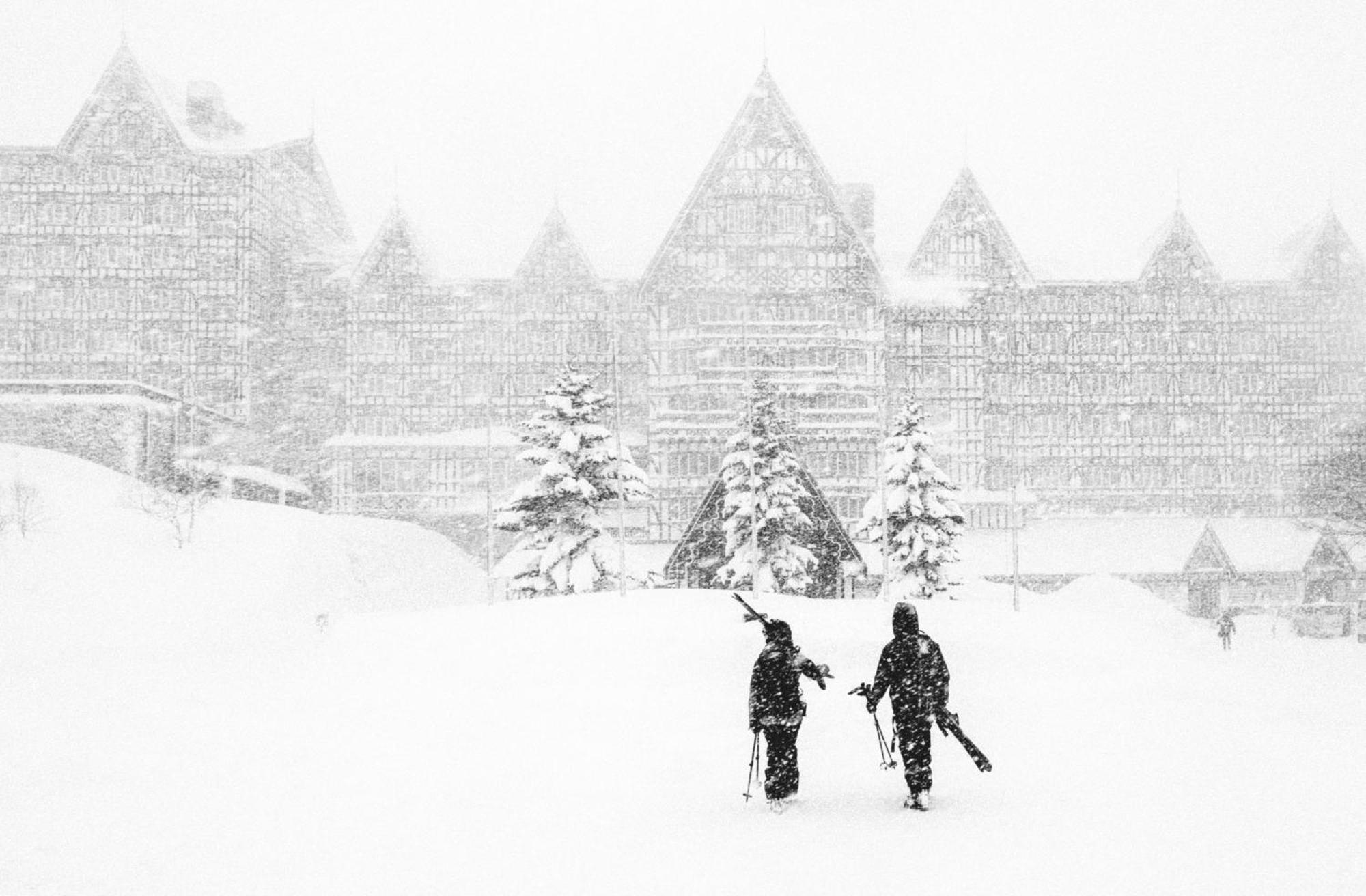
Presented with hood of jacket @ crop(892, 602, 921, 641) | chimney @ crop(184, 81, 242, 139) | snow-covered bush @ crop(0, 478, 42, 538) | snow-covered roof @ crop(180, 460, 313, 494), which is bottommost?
hood of jacket @ crop(892, 602, 921, 641)

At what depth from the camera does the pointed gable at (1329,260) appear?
1705 inches

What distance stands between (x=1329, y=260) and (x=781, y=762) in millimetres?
42368

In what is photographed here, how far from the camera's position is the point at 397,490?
134 feet

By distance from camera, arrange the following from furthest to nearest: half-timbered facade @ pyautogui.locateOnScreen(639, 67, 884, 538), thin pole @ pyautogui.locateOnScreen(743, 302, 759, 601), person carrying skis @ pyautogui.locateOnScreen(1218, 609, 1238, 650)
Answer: half-timbered facade @ pyautogui.locateOnScreen(639, 67, 884, 538)
person carrying skis @ pyautogui.locateOnScreen(1218, 609, 1238, 650)
thin pole @ pyautogui.locateOnScreen(743, 302, 759, 601)

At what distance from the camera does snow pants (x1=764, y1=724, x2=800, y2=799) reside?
29.0 ft

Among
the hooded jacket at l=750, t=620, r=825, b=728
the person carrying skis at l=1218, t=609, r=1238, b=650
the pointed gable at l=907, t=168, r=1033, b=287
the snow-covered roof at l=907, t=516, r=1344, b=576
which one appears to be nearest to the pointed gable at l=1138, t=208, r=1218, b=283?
the pointed gable at l=907, t=168, r=1033, b=287

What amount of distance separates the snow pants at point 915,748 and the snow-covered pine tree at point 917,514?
20.9 m

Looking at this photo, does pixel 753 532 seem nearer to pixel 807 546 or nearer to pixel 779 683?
pixel 807 546

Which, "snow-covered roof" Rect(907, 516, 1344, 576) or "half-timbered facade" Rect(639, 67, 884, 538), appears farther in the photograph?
"half-timbered facade" Rect(639, 67, 884, 538)

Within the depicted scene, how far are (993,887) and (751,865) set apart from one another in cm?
143

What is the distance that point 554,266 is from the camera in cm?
4250

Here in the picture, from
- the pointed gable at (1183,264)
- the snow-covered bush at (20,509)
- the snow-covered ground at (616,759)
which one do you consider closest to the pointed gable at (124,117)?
the snow-covered bush at (20,509)

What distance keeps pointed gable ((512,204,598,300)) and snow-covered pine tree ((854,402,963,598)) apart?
16.2m

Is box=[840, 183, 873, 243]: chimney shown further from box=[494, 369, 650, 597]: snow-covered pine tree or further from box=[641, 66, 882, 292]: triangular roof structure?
box=[494, 369, 650, 597]: snow-covered pine tree
